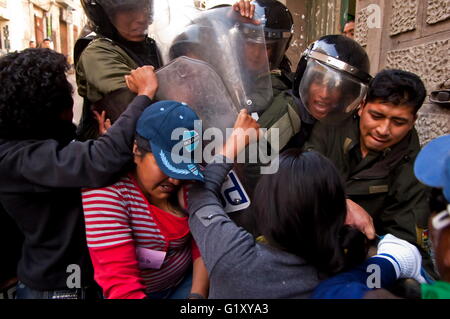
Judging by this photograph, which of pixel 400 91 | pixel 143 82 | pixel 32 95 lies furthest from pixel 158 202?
pixel 400 91

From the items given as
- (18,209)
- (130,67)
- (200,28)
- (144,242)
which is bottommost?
(144,242)

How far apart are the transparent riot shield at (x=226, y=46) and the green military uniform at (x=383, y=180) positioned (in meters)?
0.45

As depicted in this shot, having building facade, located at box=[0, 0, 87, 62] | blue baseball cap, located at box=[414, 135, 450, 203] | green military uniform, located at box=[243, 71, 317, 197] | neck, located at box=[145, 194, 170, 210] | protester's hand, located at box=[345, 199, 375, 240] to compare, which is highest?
building facade, located at box=[0, 0, 87, 62]

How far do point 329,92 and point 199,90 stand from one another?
767 millimetres

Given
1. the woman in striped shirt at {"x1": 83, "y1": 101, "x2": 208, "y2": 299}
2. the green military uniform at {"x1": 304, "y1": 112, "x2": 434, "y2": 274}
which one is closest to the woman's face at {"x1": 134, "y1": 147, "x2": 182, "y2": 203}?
the woman in striped shirt at {"x1": 83, "y1": 101, "x2": 208, "y2": 299}

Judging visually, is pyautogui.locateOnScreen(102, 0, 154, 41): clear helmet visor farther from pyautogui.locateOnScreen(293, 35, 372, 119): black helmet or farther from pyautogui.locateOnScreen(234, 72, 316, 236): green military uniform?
pyautogui.locateOnScreen(293, 35, 372, 119): black helmet

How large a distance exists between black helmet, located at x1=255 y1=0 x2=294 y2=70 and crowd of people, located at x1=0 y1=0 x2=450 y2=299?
0.02 m

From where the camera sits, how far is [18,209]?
1.26 metres

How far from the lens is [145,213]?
1.34m

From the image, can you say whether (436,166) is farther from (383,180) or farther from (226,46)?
(226,46)

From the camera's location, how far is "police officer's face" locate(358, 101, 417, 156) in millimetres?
1800
